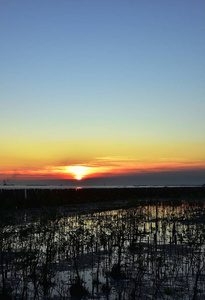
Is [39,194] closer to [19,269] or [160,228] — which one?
[160,228]

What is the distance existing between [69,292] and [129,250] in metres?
4.48

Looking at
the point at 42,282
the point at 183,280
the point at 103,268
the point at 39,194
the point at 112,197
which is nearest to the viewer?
the point at 42,282

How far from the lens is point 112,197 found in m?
46.0

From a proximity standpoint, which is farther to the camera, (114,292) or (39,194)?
(39,194)

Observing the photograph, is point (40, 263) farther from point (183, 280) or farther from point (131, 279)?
point (183, 280)

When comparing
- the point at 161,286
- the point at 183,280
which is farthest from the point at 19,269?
the point at 183,280

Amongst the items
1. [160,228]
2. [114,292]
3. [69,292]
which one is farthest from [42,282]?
[160,228]

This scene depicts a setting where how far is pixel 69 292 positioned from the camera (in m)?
7.75

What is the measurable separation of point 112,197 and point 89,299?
38794mm

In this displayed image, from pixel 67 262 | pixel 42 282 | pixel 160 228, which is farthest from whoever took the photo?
pixel 160 228

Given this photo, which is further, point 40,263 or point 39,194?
point 39,194

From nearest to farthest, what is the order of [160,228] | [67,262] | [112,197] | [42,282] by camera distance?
[42,282], [67,262], [160,228], [112,197]

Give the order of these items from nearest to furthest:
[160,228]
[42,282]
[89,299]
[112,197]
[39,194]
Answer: [89,299]
[42,282]
[160,228]
[39,194]
[112,197]

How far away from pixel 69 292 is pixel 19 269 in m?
2.06
